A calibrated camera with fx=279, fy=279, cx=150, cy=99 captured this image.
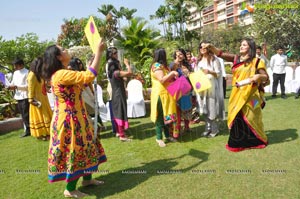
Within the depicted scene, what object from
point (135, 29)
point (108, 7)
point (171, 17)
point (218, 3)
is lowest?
point (135, 29)

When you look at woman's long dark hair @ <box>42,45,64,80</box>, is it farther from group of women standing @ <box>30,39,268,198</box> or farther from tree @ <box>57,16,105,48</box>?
tree @ <box>57,16,105,48</box>

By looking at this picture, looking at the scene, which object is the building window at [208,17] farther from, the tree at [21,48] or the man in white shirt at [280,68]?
the man in white shirt at [280,68]

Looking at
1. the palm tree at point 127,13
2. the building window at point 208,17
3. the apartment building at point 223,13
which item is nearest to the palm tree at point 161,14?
the palm tree at point 127,13

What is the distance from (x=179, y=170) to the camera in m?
3.67

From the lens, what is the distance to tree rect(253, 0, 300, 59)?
15.8 metres

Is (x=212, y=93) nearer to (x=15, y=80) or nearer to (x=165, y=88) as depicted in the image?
(x=165, y=88)

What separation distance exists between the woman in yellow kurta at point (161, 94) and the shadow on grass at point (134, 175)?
741mm

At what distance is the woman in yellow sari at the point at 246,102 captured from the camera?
4059 mm

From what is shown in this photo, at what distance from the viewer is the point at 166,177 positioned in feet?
11.4

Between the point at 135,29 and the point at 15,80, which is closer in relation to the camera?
the point at 15,80

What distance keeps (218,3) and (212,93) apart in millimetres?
57437

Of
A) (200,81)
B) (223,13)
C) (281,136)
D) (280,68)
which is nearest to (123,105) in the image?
(200,81)

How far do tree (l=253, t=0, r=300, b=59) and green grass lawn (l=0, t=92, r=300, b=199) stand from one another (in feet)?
41.5

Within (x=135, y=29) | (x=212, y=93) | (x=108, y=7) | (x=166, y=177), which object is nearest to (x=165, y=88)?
(x=212, y=93)
